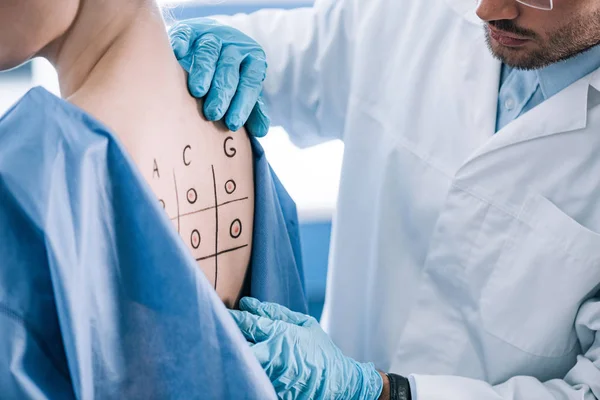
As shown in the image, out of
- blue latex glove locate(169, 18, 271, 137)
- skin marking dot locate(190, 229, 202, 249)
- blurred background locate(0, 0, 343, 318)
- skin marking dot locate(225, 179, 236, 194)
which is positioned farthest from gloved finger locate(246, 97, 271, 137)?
blurred background locate(0, 0, 343, 318)

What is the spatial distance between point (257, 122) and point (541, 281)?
0.50m

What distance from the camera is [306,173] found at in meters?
2.26

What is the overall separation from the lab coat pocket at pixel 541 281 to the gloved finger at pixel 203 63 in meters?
0.54

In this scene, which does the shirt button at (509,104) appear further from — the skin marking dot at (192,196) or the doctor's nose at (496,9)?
the skin marking dot at (192,196)

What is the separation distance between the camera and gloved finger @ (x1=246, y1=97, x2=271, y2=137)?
1.14 metres

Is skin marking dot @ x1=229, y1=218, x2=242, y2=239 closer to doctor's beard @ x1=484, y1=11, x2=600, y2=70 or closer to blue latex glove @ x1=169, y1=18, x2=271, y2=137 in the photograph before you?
blue latex glove @ x1=169, y1=18, x2=271, y2=137

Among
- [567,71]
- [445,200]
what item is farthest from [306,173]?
[567,71]

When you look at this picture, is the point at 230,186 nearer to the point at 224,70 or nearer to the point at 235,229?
the point at 235,229

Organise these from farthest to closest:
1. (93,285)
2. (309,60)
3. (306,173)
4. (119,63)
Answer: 1. (306,173)
2. (309,60)
3. (119,63)
4. (93,285)

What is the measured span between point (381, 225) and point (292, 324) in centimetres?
38

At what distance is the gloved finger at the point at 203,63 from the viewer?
103cm

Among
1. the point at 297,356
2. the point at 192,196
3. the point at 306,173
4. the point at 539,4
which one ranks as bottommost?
the point at 306,173

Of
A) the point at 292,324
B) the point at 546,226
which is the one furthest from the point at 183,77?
the point at 546,226

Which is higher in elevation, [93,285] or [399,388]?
[93,285]
